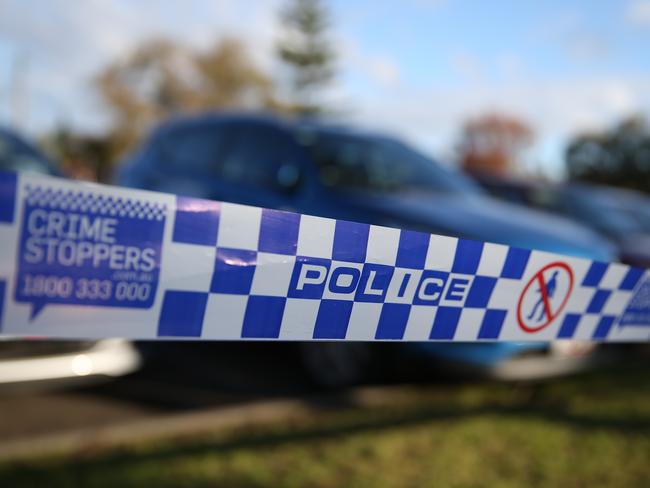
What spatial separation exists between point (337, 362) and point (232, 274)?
2.90 metres

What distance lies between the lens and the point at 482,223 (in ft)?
10.5

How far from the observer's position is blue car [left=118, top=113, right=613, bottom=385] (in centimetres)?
315

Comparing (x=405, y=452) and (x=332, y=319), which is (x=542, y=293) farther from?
(x=405, y=452)

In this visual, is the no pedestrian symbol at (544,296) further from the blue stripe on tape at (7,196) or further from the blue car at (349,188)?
the blue car at (349,188)

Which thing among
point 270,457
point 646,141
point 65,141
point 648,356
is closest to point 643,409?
point 648,356

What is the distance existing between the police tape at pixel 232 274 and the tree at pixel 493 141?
53.5 metres

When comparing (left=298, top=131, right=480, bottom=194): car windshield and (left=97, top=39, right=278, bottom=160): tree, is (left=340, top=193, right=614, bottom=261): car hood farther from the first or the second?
(left=97, top=39, right=278, bottom=160): tree

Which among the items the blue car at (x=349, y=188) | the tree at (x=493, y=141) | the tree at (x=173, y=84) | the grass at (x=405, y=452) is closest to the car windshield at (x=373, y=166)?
the blue car at (x=349, y=188)

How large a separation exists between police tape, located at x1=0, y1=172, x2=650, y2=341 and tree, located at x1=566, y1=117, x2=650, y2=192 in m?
33.2

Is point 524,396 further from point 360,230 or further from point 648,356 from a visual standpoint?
point 360,230

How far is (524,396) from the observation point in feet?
12.9

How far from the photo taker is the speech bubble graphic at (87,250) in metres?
0.83

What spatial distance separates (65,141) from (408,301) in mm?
46592

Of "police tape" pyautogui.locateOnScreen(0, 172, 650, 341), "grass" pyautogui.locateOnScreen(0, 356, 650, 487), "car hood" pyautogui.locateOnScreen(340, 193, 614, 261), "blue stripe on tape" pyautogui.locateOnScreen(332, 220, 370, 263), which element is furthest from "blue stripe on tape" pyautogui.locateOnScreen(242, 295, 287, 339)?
"car hood" pyautogui.locateOnScreen(340, 193, 614, 261)
